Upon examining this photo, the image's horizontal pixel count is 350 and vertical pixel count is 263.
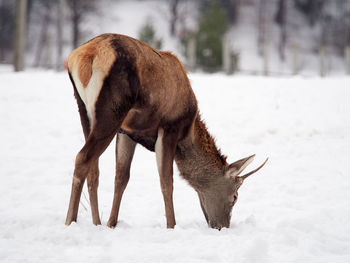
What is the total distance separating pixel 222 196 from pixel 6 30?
123ft

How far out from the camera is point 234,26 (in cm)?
4812

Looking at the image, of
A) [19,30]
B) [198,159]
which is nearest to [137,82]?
[198,159]

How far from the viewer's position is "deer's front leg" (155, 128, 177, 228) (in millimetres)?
4000

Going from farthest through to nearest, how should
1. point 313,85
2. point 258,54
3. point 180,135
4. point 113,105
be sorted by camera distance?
point 258,54
point 313,85
point 180,135
point 113,105

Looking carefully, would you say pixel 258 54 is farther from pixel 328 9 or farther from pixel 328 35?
pixel 328 9

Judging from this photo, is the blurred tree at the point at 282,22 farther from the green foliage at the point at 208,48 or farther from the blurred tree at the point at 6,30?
the blurred tree at the point at 6,30

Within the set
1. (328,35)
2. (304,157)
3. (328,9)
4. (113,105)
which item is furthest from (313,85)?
(328,9)

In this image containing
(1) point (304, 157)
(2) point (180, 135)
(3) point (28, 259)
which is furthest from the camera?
(1) point (304, 157)

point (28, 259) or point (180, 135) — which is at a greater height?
point (180, 135)

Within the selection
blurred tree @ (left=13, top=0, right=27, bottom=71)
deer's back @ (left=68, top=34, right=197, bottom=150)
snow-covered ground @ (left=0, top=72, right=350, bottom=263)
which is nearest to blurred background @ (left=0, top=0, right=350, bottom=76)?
blurred tree @ (left=13, top=0, right=27, bottom=71)

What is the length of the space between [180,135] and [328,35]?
47.2m

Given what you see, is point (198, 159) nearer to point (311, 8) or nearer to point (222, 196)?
point (222, 196)

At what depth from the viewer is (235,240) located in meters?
3.47

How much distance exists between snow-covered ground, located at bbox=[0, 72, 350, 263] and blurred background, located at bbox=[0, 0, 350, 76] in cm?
2571
